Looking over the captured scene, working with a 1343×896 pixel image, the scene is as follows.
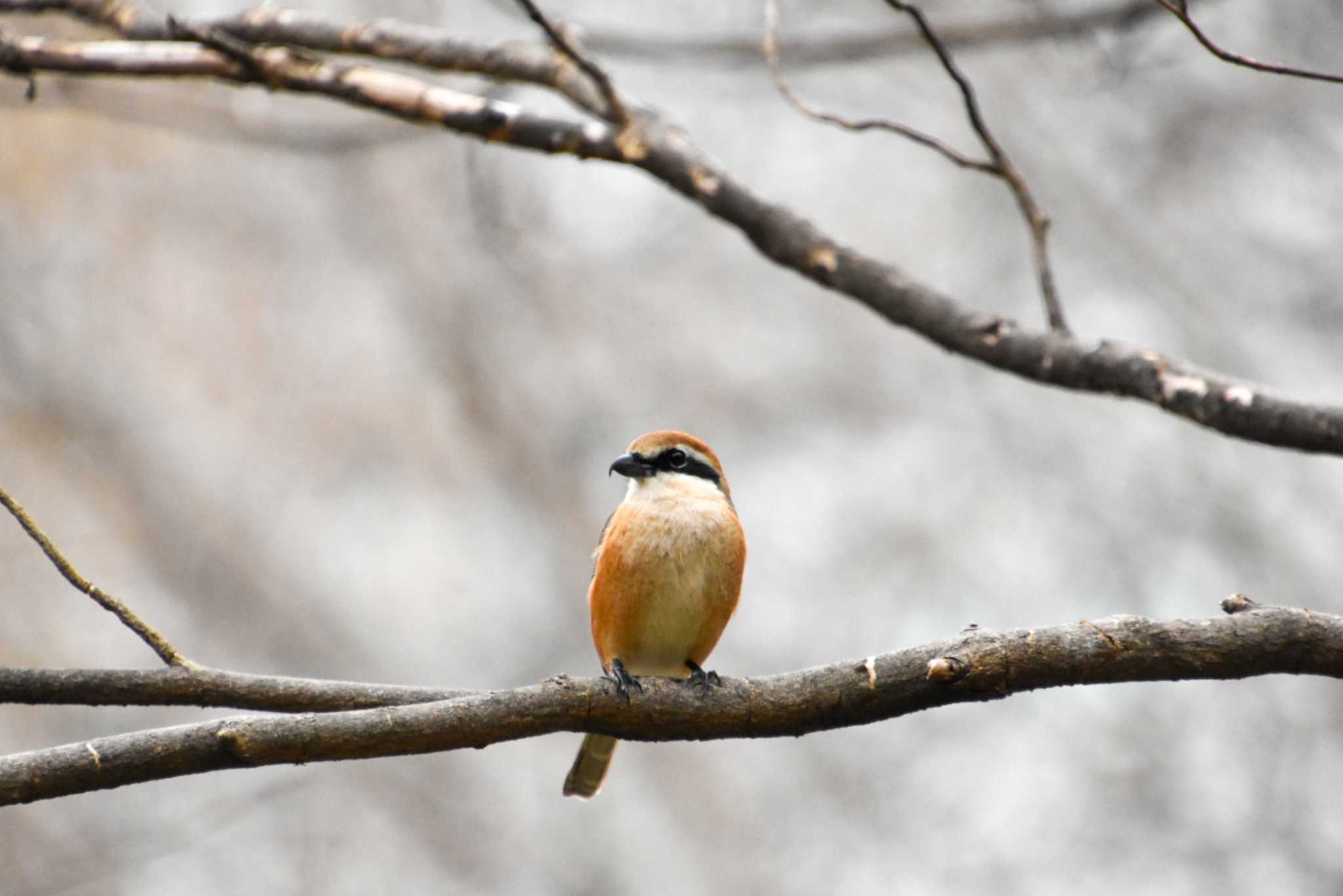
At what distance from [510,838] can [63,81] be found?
804 cm

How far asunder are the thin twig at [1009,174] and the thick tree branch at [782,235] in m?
0.10

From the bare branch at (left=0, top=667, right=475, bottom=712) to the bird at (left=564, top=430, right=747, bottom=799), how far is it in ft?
5.47

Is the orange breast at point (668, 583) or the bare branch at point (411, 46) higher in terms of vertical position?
the bare branch at point (411, 46)

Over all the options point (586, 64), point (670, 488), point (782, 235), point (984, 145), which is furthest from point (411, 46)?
point (984, 145)

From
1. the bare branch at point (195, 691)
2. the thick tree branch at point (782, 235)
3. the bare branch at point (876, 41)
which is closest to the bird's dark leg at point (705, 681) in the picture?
the bare branch at point (195, 691)

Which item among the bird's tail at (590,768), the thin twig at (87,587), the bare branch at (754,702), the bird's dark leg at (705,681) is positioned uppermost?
the thin twig at (87,587)

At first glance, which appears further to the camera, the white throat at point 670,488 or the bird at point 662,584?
the white throat at point 670,488

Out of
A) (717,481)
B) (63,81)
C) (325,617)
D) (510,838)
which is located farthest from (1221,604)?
(325,617)

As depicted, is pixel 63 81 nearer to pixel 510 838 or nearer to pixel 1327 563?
pixel 510 838

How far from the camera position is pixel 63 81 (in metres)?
5.73

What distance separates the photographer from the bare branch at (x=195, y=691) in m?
2.85

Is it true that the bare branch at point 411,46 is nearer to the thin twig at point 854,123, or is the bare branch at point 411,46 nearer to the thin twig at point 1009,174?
the thin twig at point 854,123

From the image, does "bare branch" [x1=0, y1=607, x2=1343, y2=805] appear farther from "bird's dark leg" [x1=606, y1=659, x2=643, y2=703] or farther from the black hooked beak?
the black hooked beak

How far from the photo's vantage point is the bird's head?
200 inches
